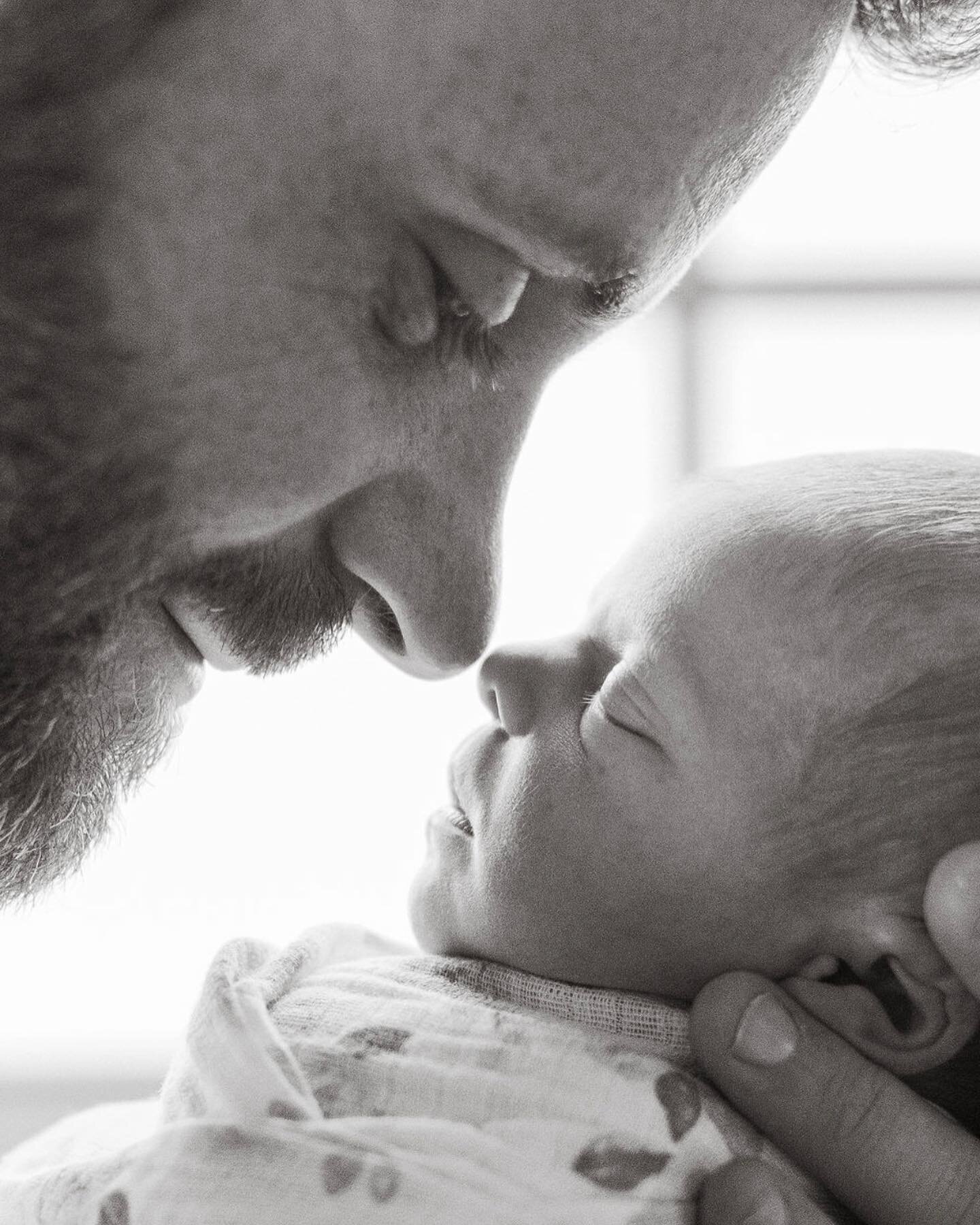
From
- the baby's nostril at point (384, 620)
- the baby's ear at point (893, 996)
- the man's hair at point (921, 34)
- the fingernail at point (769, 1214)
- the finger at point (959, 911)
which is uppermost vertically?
the man's hair at point (921, 34)

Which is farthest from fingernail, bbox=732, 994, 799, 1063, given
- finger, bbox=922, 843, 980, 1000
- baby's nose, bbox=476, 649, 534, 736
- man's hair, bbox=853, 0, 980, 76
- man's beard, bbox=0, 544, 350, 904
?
man's hair, bbox=853, 0, 980, 76

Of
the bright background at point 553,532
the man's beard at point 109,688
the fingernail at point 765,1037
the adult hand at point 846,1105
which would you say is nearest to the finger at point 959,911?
the adult hand at point 846,1105

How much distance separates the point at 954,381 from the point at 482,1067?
2062 mm

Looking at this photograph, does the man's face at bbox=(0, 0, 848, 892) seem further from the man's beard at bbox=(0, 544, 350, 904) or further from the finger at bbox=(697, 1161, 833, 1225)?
the finger at bbox=(697, 1161, 833, 1225)

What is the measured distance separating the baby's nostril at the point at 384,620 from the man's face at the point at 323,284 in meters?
0.02

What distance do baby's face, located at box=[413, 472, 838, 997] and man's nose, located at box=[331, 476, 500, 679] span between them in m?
0.08

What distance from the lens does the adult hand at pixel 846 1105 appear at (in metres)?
0.88

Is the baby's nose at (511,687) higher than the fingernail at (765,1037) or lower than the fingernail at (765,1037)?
higher

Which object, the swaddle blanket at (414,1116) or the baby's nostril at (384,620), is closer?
the swaddle blanket at (414,1116)

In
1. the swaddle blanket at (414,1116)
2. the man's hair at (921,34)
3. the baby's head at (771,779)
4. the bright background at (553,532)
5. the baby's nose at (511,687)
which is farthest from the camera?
the bright background at (553,532)

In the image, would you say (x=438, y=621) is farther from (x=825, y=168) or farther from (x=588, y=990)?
(x=825, y=168)

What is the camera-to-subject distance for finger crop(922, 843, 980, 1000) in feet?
2.87

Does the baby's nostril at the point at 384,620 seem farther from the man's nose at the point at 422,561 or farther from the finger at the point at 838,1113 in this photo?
the finger at the point at 838,1113

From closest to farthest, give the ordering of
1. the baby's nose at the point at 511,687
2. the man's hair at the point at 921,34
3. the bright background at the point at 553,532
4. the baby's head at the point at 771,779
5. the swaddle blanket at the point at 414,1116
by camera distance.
Answer: the swaddle blanket at the point at 414,1116, the baby's head at the point at 771,779, the baby's nose at the point at 511,687, the man's hair at the point at 921,34, the bright background at the point at 553,532
